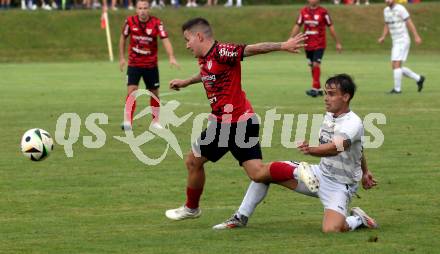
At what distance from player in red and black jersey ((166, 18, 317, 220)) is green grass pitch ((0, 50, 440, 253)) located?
1.64 ft

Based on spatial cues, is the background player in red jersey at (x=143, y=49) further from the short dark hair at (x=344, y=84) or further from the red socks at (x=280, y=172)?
the short dark hair at (x=344, y=84)

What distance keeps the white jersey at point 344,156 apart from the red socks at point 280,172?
38 centimetres

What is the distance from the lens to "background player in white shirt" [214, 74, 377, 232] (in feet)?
34.2

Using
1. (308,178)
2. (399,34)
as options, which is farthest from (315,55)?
(308,178)

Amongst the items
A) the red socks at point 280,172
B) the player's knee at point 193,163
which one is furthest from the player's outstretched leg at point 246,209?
the player's knee at point 193,163

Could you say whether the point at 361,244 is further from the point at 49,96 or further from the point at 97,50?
the point at 97,50

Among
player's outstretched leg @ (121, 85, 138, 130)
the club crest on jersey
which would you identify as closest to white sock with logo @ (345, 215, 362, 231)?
the club crest on jersey

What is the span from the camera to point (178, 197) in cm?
1273

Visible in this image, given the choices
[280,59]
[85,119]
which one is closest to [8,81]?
[85,119]

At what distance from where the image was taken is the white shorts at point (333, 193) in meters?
10.6

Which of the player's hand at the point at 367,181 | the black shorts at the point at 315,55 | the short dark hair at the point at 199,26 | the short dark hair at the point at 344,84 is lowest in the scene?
the black shorts at the point at 315,55

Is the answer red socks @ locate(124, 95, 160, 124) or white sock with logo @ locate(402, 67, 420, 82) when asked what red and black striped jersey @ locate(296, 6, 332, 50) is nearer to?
white sock with logo @ locate(402, 67, 420, 82)

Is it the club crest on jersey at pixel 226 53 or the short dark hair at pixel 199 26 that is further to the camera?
the short dark hair at pixel 199 26

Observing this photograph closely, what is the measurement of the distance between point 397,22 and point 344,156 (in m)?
18.4
